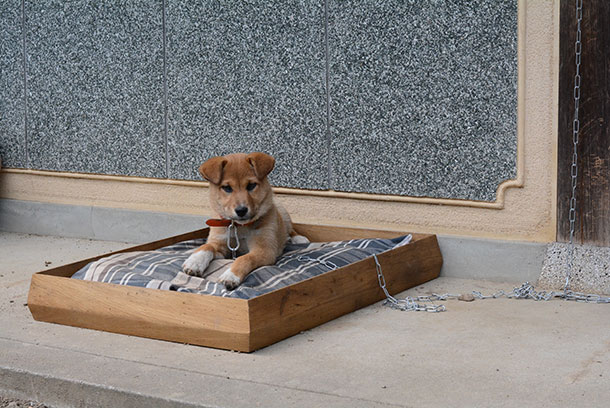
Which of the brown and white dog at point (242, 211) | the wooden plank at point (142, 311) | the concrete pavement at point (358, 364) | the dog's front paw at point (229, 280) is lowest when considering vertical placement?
the concrete pavement at point (358, 364)

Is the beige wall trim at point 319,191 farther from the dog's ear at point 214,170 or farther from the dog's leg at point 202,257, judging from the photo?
the dog's ear at point 214,170

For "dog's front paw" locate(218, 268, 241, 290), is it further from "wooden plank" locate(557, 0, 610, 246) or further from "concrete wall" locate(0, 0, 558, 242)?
"wooden plank" locate(557, 0, 610, 246)

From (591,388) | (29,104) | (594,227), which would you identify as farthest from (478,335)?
(29,104)

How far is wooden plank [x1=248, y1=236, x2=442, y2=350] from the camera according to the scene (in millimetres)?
3881

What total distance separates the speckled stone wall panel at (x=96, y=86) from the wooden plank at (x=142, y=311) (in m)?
2.17

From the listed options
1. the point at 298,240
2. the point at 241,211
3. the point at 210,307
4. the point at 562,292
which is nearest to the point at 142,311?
the point at 210,307

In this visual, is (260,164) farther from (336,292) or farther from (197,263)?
(336,292)

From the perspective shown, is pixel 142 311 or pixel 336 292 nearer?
pixel 142 311

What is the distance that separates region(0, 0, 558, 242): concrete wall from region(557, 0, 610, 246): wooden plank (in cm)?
7

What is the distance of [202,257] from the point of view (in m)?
4.57

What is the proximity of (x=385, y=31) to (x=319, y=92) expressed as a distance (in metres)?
0.63

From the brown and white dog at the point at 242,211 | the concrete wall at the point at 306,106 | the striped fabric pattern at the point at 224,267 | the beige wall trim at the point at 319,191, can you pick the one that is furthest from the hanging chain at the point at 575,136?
the brown and white dog at the point at 242,211

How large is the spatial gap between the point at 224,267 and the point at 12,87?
139 inches

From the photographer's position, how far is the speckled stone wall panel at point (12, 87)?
23.0 ft
